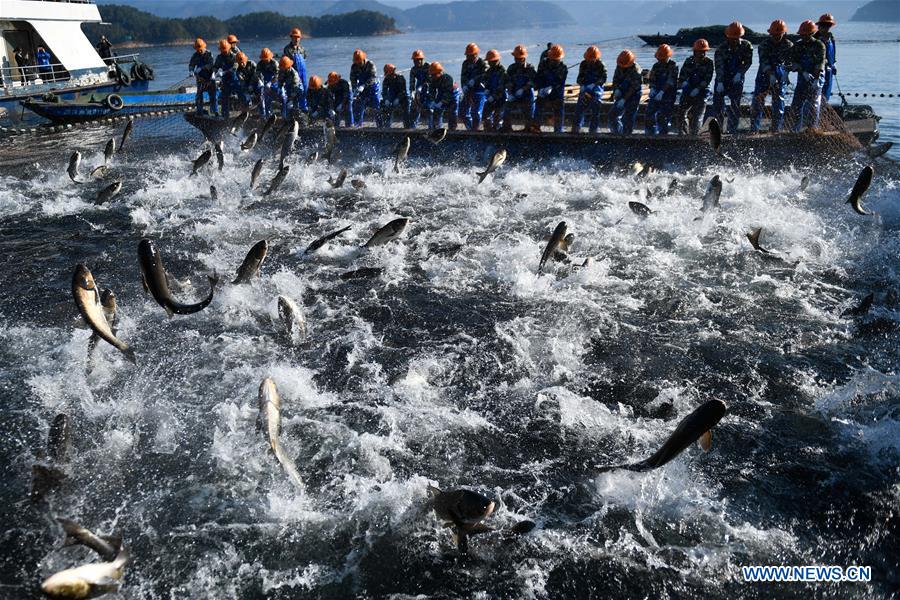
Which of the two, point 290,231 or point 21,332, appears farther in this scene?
point 290,231

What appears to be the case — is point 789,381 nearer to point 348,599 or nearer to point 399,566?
point 399,566

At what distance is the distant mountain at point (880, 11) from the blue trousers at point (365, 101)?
560 ft

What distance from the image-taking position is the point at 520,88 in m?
16.7

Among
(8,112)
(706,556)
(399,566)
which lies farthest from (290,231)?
(8,112)

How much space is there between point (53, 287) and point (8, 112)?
66.6 ft

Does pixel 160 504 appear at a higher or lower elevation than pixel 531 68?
lower

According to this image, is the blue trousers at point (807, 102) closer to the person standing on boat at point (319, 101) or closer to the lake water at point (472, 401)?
the lake water at point (472, 401)

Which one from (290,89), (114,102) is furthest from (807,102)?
(114,102)

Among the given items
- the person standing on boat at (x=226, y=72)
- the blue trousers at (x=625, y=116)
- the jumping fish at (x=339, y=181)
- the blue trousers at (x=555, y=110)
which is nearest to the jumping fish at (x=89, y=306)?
the jumping fish at (x=339, y=181)

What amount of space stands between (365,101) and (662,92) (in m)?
8.94

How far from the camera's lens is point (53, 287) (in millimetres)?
9570

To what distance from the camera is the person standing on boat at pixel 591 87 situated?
51.5ft

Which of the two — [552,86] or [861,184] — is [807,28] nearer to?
[552,86]

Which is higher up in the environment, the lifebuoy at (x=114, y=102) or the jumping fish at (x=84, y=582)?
the lifebuoy at (x=114, y=102)
